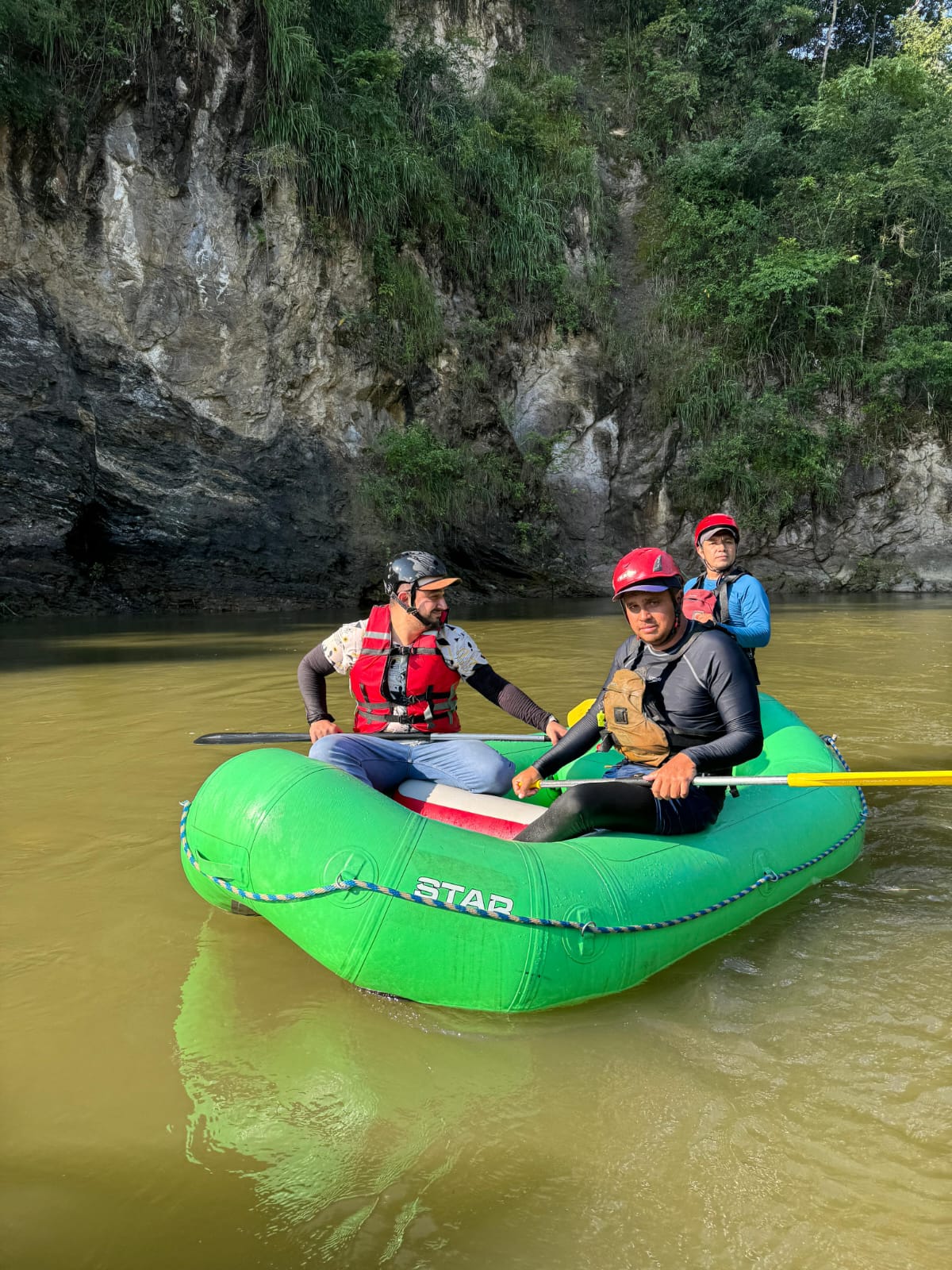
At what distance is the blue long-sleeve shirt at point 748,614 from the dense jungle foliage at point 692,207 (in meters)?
9.30

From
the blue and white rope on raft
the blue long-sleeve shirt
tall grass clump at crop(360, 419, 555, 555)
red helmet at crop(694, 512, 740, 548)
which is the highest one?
tall grass clump at crop(360, 419, 555, 555)

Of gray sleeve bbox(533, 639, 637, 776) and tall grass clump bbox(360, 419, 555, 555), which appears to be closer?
gray sleeve bbox(533, 639, 637, 776)

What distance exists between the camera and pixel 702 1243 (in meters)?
1.58

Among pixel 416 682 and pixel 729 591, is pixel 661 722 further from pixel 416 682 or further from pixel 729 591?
pixel 729 591

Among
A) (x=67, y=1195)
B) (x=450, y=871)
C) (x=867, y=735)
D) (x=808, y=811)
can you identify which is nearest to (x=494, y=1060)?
(x=450, y=871)

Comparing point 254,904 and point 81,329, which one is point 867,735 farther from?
point 81,329

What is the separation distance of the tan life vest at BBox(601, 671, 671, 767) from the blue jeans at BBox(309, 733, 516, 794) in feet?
1.80

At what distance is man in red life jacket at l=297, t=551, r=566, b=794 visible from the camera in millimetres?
3412

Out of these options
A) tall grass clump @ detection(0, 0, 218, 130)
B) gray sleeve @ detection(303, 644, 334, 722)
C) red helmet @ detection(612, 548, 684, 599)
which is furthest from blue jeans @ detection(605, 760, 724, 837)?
tall grass clump @ detection(0, 0, 218, 130)

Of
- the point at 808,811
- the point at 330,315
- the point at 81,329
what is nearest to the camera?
the point at 808,811

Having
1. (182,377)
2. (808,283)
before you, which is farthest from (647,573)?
(808,283)

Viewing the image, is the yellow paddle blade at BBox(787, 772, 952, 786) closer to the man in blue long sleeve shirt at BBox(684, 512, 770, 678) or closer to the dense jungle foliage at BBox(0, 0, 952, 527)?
the man in blue long sleeve shirt at BBox(684, 512, 770, 678)

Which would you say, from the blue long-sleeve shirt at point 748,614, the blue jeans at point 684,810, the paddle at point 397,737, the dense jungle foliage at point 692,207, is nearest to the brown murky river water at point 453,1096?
the blue jeans at point 684,810

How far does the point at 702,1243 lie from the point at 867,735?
13.9 feet
